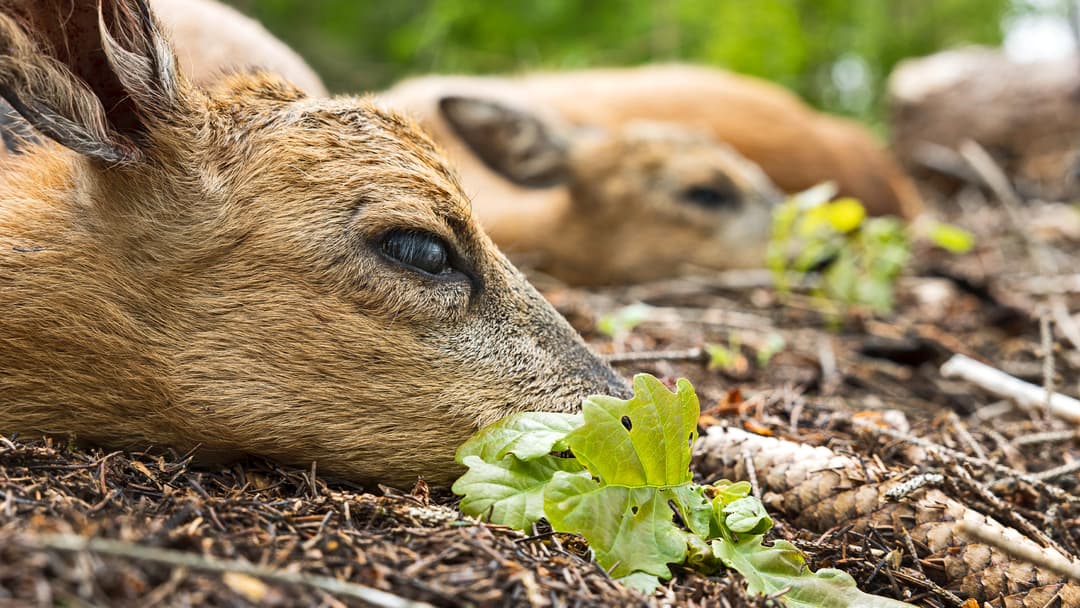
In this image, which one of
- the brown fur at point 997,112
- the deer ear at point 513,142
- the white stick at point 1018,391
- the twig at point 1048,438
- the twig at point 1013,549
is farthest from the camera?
the brown fur at point 997,112

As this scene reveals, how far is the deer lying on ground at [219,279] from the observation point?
2697mm

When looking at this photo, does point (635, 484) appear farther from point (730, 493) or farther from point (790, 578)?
point (790, 578)

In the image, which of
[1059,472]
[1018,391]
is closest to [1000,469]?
[1059,472]

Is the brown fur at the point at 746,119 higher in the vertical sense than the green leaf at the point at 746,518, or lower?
higher

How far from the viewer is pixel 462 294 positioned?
9.80 ft

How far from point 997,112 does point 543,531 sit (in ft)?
41.8

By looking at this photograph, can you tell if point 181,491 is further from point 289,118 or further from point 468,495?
point 289,118

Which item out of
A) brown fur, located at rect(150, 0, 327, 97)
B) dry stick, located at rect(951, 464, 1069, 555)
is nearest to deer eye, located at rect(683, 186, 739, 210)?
brown fur, located at rect(150, 0, 327, 97)

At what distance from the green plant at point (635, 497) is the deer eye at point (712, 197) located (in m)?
5.25

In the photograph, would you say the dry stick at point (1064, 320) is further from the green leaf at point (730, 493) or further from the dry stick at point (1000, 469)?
the green leaf at point (730, 493)

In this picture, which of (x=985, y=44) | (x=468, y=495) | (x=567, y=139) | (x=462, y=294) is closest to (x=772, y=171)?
(x=567, y=139)

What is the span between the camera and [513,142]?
786 cm

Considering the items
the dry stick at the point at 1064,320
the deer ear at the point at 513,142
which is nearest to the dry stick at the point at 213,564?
the dry stick at the point at 1064,320

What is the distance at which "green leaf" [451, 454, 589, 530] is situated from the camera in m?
2.45
